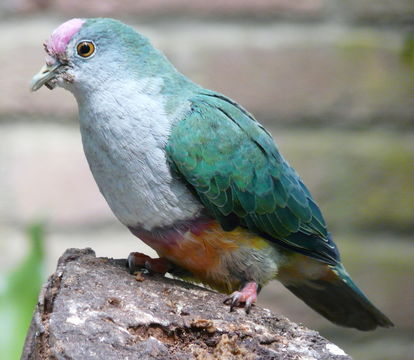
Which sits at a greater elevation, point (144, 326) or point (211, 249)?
point (211, 249)

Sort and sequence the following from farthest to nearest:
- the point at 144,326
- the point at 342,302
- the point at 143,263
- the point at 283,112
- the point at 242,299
Result: the point at 283,112 → the point at 342,302 → the point at 143,263 → the point at 242,299 → the point at 144,326

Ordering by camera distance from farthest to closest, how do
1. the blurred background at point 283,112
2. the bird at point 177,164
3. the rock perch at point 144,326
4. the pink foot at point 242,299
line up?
the blurred background at point 283,112
the bird at point 177,164
the pink foot at point 242,299
the rock perch at point 144,326

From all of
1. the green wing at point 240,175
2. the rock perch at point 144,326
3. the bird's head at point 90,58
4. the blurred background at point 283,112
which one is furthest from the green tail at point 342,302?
the bird's head at point 90,58

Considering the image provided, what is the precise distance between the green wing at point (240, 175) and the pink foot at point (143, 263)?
0.17 m

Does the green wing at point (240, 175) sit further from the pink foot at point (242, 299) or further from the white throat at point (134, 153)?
the pink foot at point (242, 299)

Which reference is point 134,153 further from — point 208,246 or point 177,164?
point 208,246

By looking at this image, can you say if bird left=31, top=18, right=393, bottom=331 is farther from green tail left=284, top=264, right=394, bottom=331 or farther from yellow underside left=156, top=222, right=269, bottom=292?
green tail left=284, top=264, right=394, bottom=331

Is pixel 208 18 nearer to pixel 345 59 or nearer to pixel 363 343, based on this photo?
pixel 345 59

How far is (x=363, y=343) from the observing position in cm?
260

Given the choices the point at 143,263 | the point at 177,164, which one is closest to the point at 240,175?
the point at 177,164

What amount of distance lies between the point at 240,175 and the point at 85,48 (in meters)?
0.44

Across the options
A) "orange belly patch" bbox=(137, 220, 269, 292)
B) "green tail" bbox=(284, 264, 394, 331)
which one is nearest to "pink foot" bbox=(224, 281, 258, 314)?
"orange belly patch" bbox=(137, 220, 269, 292)

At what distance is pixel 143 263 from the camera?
1718mm

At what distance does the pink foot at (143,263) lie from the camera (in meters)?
1.70
